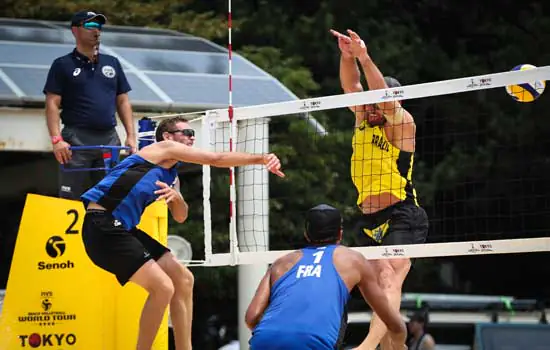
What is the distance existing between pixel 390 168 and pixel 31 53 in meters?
7.11

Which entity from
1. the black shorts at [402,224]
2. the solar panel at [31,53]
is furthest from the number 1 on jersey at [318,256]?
the solar panel at [31,53]

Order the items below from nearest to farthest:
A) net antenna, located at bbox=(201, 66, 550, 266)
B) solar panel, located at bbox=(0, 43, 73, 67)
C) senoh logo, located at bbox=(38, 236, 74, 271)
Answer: net antenna, located at bbox=(201, 66, 550, 266) → senoh logo, located at bbox=(38, 236, 74, 271) → solar panel, located at bbox=(0, 43, 73, 67)

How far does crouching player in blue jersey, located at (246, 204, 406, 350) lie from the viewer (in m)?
7.75

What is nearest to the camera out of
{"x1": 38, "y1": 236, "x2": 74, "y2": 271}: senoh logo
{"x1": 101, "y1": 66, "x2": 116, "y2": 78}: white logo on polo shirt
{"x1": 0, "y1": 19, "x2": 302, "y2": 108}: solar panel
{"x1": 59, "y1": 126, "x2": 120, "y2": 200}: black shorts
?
{"x1": 38, "y1": 236, "x2": 74, "y2": 271}: senoh logo

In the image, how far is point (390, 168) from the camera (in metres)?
10.5

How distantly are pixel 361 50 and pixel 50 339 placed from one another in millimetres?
3275

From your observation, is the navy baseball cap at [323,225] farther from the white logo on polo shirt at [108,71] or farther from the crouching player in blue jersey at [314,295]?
the white logo on polo shirt at [108,71]

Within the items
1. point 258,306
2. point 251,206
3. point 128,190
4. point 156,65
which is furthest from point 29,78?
point 258,306

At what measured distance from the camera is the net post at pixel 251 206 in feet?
48.5

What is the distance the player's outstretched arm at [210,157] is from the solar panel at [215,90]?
230 inches

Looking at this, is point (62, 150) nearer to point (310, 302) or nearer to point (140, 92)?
point (140, 92)

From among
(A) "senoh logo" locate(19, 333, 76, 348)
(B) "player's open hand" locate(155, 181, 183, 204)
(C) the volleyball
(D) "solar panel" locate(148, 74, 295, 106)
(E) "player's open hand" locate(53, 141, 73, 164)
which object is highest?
(D) "solar panel" locate(148, 74, 295, 106)

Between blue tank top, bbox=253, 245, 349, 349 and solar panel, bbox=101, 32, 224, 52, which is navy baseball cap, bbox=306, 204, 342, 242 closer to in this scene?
blue tank top, bbox=253, 245, 349, 349

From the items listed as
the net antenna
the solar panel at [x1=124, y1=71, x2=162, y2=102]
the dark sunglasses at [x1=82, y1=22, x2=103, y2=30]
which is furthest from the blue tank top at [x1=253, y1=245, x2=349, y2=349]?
the solar panel at [x1=124, y1=71, x2=162, y2=102]
